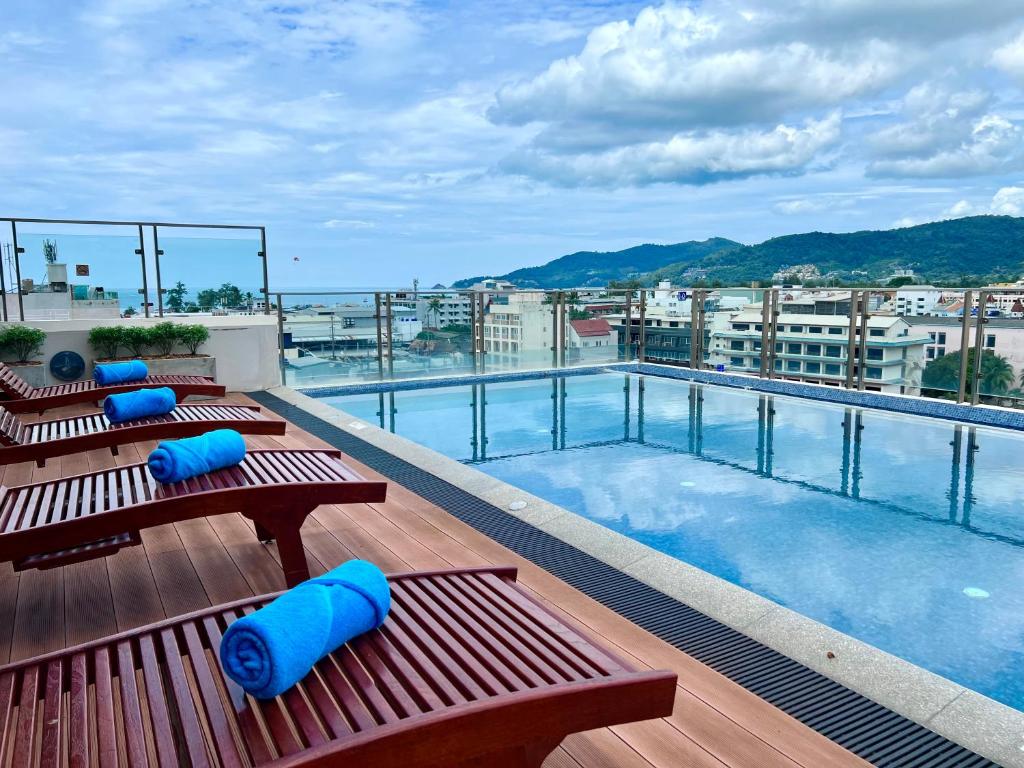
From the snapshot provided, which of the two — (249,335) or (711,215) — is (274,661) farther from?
(711,215)

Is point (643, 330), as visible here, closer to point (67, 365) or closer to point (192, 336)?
point (192, 336)

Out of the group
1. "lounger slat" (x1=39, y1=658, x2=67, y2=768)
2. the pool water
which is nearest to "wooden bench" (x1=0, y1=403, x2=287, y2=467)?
the pool water

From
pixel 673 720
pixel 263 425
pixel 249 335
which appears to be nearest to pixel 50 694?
pixel 673 720

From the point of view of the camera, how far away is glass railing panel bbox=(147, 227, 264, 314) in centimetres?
838

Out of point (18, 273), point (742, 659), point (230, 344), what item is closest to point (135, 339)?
point (230, 344)

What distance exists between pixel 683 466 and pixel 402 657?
16.2ft

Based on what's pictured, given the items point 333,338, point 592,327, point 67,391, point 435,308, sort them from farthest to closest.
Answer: point 592,327 → point 435,308 → point 333,338 → point 67,391

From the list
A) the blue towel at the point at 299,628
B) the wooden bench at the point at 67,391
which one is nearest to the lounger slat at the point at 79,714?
the blue towel at the point at 299,628

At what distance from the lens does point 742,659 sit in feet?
8.19

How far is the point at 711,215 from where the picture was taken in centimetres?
2156

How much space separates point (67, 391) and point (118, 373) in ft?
1.29

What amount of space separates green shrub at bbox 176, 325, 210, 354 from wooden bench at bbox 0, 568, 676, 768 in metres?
6.32

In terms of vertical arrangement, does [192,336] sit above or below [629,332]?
above

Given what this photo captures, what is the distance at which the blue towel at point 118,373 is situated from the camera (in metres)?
5.76
